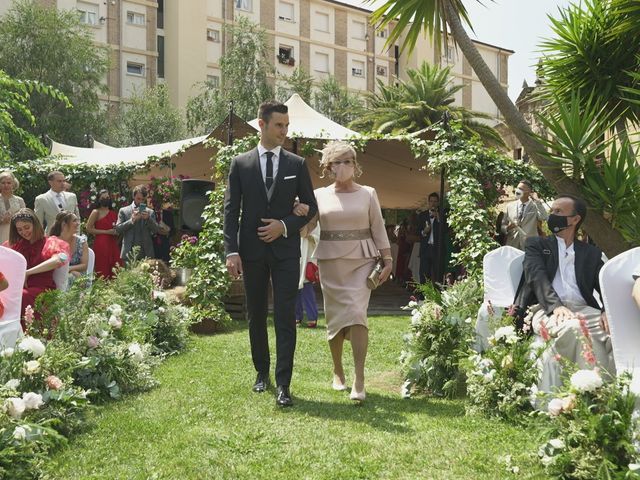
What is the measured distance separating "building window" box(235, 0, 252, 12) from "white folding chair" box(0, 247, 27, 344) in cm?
4308

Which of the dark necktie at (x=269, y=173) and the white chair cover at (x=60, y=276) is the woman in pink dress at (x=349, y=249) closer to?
the dark necktie at (x=269, y=173)

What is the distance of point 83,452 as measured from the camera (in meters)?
3.59

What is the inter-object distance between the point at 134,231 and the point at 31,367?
21.4 feet

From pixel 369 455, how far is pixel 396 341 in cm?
451

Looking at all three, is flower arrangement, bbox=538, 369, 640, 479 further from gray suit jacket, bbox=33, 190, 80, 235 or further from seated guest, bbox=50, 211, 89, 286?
gray suit jacket, bbox=33, 190, 80, 235

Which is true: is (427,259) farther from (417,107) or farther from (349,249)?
(417,107)

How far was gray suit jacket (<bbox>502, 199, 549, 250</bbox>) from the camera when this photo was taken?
10.8 metres

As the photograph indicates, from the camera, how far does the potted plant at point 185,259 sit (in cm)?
978

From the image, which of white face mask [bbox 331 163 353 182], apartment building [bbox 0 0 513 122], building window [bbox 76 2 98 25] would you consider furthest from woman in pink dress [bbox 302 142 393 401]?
building window [bbox 76 2 98 25]

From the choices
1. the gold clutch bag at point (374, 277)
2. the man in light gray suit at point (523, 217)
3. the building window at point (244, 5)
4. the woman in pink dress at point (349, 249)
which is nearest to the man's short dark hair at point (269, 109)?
the woman in pink dress at point (349, 249)

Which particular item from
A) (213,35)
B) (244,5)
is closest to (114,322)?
(213,35)

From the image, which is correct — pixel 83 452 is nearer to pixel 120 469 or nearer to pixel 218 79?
pixel 120 469

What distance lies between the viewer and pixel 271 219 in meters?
4.68

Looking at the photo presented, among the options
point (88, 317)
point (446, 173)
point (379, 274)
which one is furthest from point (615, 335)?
point (446, 173)
